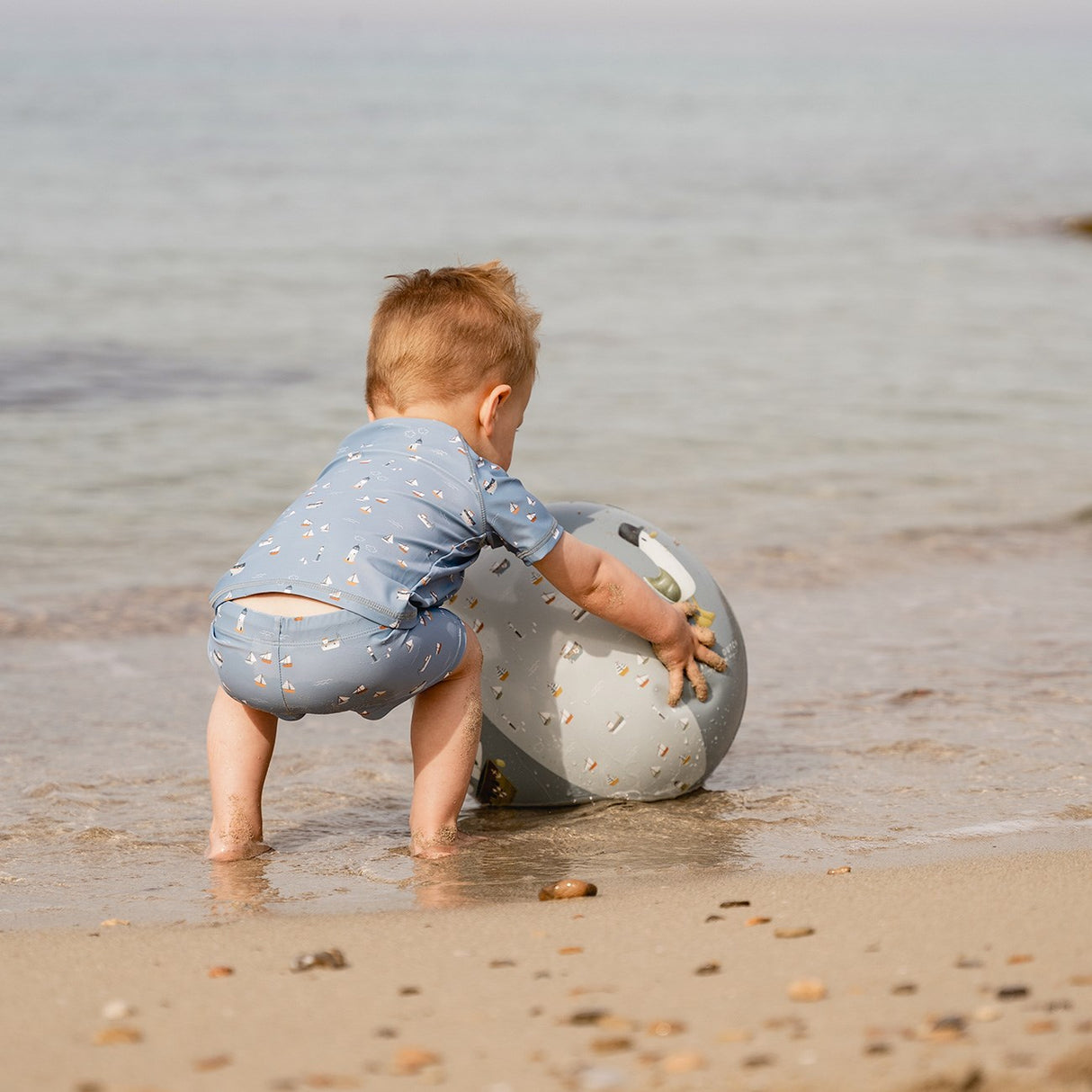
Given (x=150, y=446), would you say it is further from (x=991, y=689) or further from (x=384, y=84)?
(x=384, y=84)

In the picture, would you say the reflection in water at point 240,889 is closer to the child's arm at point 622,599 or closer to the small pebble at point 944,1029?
the child's arm at point 622,599

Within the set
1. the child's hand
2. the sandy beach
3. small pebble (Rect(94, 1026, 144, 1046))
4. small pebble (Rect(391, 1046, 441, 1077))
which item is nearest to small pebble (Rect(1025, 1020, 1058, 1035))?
the sandy beach

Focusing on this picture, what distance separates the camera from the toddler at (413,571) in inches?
143

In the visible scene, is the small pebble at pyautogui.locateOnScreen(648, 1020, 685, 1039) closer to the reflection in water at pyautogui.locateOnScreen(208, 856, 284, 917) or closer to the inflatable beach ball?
the reflection in water at pyautogui.locateOnScreen(208, 856, 284, 917)

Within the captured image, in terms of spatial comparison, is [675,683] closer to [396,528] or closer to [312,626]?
[396,528]

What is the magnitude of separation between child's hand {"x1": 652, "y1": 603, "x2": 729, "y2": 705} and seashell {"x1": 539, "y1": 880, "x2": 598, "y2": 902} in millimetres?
839

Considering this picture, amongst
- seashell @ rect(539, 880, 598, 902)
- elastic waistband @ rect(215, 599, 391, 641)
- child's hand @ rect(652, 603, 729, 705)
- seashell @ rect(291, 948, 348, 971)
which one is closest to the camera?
seashell @ rect(291, 948, 348, 971)

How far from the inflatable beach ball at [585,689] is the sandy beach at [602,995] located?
0.87m

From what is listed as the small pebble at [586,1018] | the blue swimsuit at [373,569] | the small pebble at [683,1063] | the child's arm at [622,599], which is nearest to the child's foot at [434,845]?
the blue swimsuit at [373,569]

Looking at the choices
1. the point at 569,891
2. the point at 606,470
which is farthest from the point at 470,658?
the point at 606,470

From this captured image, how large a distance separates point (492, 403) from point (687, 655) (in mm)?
879

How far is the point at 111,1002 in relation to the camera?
101 inches

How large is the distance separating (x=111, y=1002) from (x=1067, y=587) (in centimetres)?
566

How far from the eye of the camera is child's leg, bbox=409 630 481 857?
3898 mm
